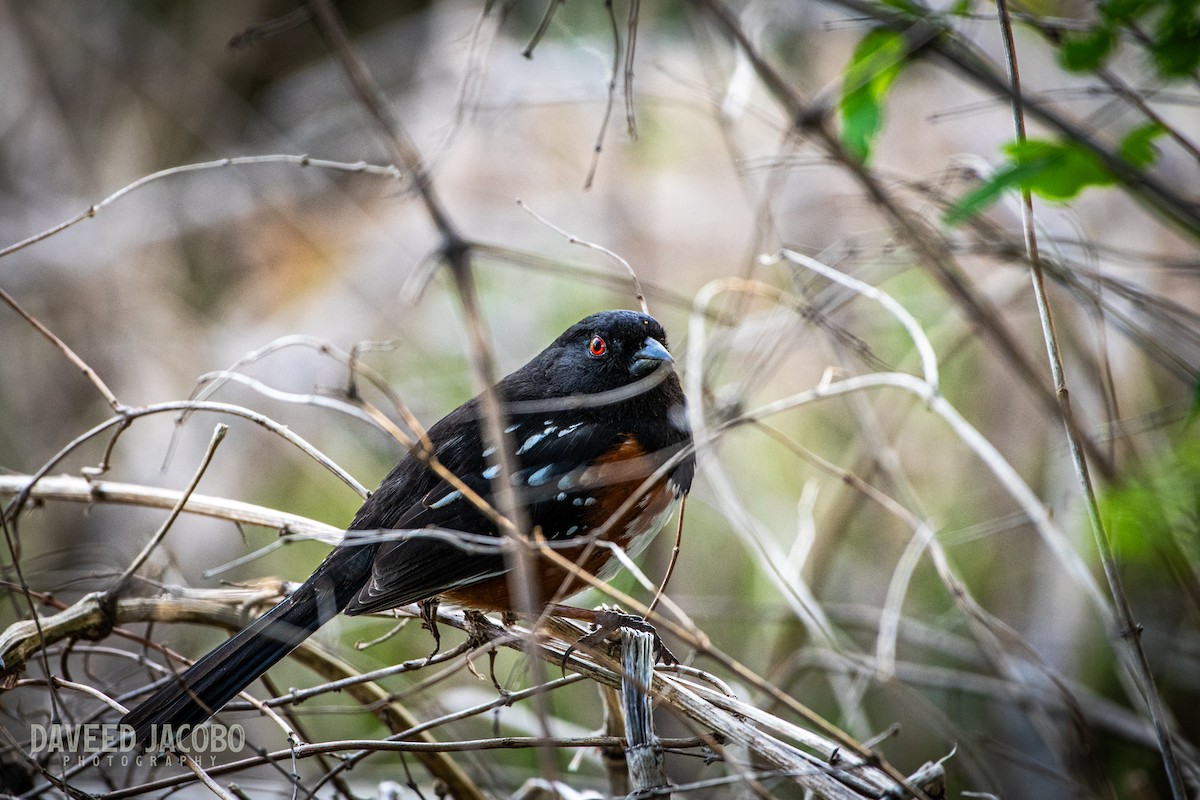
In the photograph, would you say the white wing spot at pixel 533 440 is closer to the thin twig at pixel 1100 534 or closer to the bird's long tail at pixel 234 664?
the bird's long tail at pixel 234 664

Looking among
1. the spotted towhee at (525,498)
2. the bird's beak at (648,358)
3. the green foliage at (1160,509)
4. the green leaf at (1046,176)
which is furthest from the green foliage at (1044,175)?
the bird's beak at (648,358)

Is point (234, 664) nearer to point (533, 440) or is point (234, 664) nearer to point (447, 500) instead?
point (447, 500)

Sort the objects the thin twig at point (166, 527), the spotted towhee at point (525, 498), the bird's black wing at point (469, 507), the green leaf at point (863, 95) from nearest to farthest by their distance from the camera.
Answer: the thin twig at point (166, 527) < the green leaf at point (863, 95) < the spotted towhee at point (525, 498) < the bird's black wing at point (469, 507)

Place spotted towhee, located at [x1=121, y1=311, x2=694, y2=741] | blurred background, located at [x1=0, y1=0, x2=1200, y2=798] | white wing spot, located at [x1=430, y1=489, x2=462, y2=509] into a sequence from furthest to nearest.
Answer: blurred background, located at [x1=0, y1=0, x2=1200, y2=798] → white wing spot, located at [x1=430, y1=489, x2=462, y2=509] → spotted towhee, located at [x1=121, y1=311, x2=694, y2=741]

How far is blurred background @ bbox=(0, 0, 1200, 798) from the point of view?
3441mm

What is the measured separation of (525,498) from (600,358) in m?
0.48

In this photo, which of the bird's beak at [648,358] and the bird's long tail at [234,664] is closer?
the bird's long tail at [234,664]

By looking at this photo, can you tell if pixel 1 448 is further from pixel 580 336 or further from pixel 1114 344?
pixel 1114 344

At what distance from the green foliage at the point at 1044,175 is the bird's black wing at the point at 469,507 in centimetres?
112

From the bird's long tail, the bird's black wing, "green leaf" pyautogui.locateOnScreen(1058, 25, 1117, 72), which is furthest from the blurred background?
"green leaf" pyautogui.locateOnScreen(1058, 25, 1117, 72)

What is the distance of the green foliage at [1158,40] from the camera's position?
1.29 m

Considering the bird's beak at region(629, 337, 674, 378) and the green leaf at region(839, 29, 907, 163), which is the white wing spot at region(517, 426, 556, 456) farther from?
the green leaf at region(839, 29, 907, 163)

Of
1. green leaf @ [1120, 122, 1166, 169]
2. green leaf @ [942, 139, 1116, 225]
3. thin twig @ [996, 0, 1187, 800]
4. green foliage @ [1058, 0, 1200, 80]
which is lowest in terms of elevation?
thin twig @ [996, 0, 1187, 800]

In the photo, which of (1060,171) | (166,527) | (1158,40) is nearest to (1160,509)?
(1060,171)
